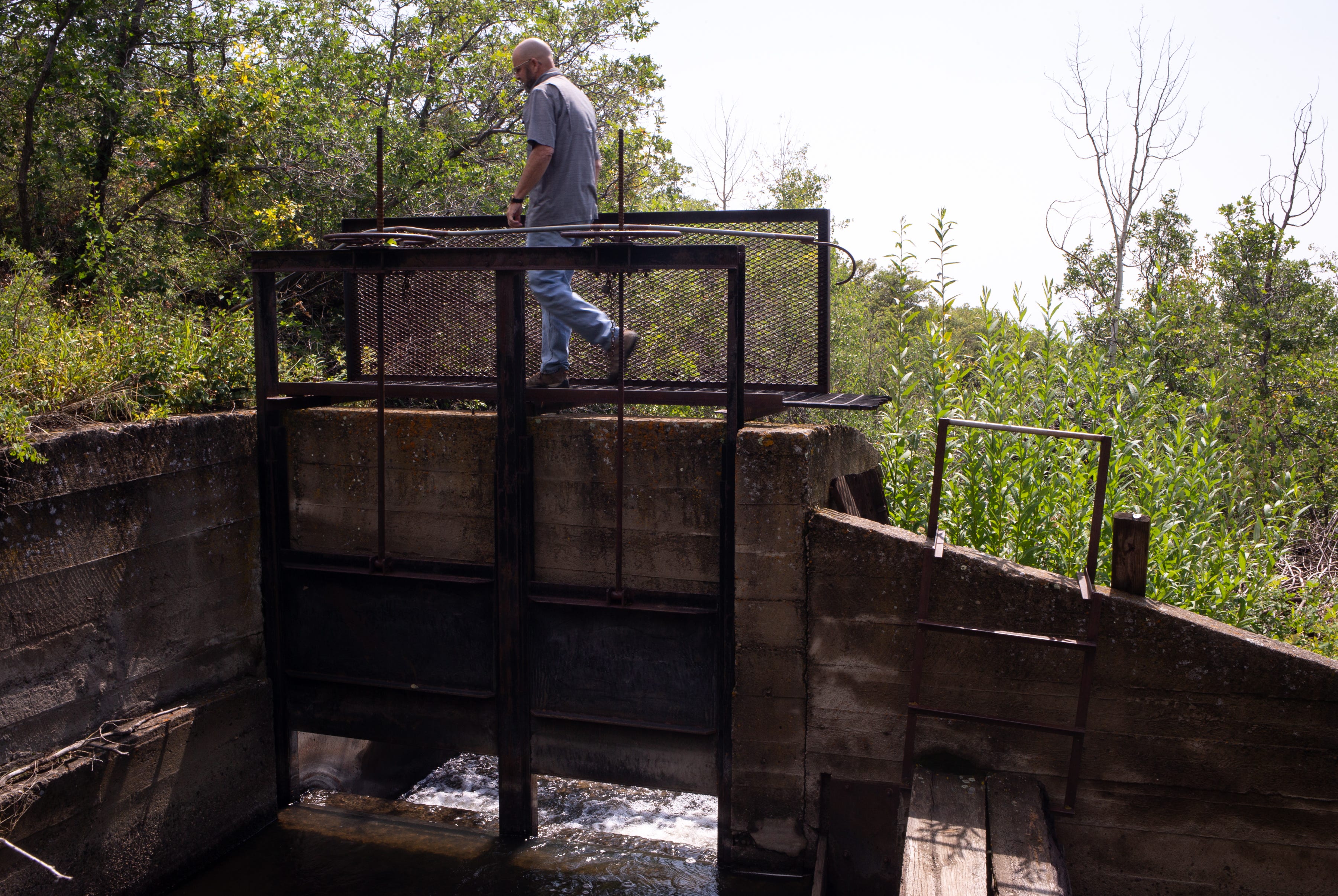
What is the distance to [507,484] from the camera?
5.02m

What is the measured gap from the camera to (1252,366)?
33.7ft

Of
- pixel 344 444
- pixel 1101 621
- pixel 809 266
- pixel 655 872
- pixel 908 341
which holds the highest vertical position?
pixel 809 266

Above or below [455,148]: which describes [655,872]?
below

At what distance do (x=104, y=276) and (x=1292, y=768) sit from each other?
28.4 ft

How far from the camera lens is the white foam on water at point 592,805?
5746 mm

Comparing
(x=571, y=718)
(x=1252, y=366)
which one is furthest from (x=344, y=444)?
(x=1252, y=366)

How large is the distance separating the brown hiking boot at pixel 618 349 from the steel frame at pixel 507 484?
0.25 meters

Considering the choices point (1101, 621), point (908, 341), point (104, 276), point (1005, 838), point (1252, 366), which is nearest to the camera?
point (1005, 838)

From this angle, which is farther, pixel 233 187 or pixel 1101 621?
pixel 233 187

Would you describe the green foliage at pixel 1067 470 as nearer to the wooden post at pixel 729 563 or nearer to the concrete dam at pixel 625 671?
the concrete dam at pixel 625 671

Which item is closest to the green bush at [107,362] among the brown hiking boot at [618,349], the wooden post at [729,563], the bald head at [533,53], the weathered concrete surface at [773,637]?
the brown hiking boot at [618,349]

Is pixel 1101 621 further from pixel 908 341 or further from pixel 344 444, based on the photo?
pixel 344 444

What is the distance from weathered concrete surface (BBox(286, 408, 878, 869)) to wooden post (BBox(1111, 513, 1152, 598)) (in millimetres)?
1462

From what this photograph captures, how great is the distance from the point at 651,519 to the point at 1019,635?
1991 millimetres
